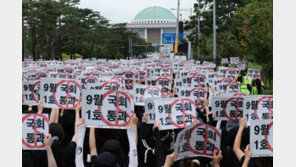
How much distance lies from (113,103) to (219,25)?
4113 cm

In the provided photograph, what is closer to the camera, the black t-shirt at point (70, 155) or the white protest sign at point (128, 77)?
the black t-shirt at point (70, 155)

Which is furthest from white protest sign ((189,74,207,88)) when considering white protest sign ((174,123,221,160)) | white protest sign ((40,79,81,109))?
white protest sign ((174,123,221,160))

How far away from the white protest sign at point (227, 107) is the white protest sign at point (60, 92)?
2.63 metres

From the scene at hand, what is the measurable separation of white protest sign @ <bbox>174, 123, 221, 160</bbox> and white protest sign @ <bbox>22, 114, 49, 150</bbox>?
1528 mm

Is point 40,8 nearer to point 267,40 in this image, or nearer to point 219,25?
point 219,25

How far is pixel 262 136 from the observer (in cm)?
445

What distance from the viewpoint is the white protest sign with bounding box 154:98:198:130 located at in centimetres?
590


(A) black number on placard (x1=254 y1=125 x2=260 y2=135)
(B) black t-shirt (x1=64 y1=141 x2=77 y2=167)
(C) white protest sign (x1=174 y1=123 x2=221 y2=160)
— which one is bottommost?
(B) black t-shirt (x1=64 y1=141 x2=77 y2=167)

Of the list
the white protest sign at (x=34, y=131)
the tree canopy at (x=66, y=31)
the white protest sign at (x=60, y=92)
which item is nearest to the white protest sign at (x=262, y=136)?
the white protest sign at (x=34, y=131)

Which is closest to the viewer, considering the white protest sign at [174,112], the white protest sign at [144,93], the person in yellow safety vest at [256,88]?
the white protest sign at [174,112]

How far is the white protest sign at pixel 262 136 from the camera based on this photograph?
438 centimetres

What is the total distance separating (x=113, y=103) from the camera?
244 inches

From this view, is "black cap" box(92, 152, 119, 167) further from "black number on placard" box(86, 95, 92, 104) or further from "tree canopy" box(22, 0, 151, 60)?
"tree canopy" box(22, 0, 151, 60)

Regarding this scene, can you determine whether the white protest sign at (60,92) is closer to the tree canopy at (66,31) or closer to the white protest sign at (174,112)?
the white protest sign at (174,112)
